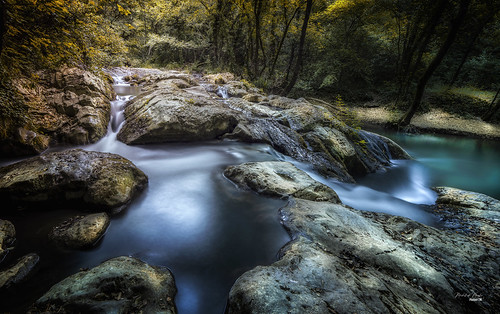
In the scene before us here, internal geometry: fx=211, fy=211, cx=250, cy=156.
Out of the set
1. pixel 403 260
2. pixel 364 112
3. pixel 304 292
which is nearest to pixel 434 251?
pixel 403 260

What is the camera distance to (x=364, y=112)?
65.6ft

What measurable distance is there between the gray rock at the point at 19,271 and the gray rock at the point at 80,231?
0.26m

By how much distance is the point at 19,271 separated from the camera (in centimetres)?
214

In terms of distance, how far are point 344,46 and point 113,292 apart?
24.0m

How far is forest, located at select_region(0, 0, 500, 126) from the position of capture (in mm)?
14500

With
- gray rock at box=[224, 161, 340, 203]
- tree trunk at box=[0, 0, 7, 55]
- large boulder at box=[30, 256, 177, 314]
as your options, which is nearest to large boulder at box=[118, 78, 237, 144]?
gray rock at box=[224, 161, 340, 203]

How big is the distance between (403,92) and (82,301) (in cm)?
2412

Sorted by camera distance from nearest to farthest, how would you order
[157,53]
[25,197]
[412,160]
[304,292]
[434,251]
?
1. [304,292]
2. [25,197]
3. [434,251]
4. [412,160]
5. [157,53]

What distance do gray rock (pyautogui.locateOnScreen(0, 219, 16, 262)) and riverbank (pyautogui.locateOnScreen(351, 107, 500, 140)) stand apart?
17.1 meters

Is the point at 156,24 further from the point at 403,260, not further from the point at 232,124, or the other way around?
the point at 403,260

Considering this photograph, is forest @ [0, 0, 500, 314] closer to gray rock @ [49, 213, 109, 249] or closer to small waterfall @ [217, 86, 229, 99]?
gray rock @ [49, 213, 109, 249]

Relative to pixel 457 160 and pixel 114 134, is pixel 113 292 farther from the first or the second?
pixel 457 160

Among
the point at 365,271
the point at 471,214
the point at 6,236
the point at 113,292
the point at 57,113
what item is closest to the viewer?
the point at 113,292

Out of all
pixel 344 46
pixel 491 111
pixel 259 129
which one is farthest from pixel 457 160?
pixel 344 46
